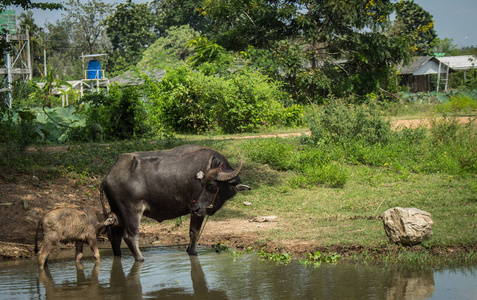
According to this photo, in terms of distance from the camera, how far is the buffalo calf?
7.22m

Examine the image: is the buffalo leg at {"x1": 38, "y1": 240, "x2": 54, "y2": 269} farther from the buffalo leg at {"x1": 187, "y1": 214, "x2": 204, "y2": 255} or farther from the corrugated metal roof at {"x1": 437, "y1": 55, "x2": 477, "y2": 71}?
the corrugated metal roof at {"x1": 437, "y1": 55, "x2": 477, "y2": 71}

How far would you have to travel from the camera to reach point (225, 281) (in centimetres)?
654

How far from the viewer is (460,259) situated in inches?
270

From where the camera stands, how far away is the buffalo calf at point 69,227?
722 cm

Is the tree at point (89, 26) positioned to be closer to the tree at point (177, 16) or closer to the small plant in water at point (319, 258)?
the tree at point (177, 16)

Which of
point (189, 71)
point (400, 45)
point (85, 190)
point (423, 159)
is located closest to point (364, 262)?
point (85, 190)

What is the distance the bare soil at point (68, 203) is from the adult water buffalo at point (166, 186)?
1155mm

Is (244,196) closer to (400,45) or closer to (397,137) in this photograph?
(397,137)

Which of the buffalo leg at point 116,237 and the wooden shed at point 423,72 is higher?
the wooden shed at point 423,72

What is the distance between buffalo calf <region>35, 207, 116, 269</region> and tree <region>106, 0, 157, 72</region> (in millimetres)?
49867

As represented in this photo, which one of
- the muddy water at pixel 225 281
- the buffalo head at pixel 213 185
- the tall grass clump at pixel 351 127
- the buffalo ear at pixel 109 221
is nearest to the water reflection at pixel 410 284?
the muddy water at pixel 225 281

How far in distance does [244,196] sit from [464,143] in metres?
6.17

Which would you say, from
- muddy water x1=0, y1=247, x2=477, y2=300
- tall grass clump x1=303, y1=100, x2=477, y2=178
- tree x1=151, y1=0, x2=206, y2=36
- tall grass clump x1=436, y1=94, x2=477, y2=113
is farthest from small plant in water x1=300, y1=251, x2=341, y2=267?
tree x1=151, y1=0, x2=206, y2=36

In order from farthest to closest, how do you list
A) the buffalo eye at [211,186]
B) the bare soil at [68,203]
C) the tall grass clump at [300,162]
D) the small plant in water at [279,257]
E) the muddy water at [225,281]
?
the tall grass clump at [300,162] < the bare soil at [68,203] < the buffalo eye at [211,186] < the small plant in water at [279,257] < the muddy water at [225,281]
